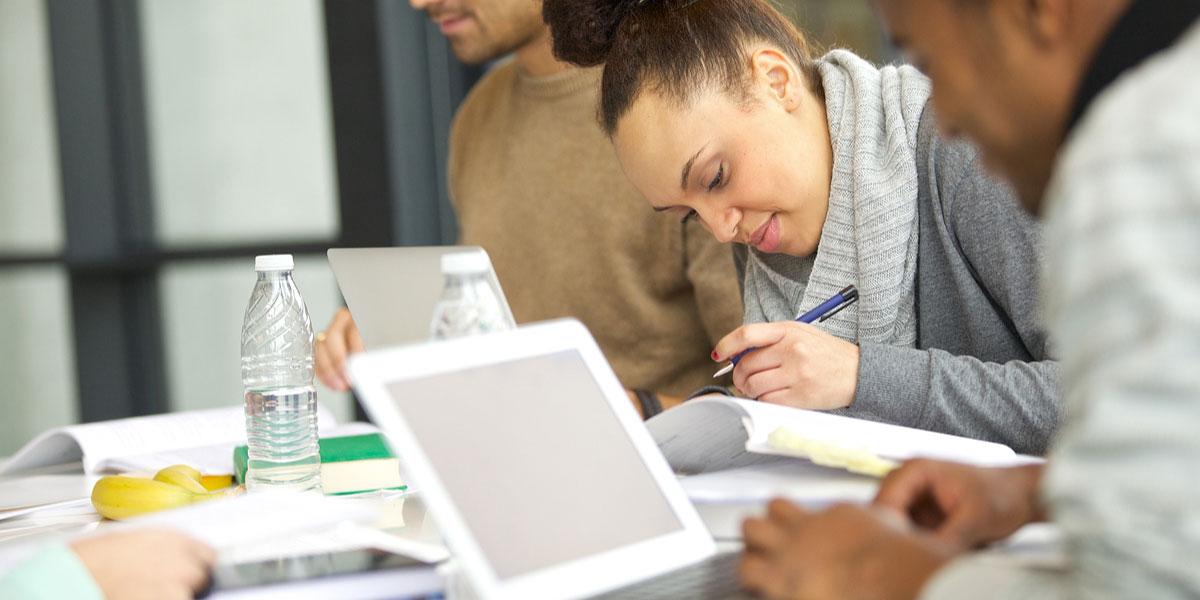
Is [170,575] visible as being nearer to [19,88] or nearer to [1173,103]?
[1173,103]

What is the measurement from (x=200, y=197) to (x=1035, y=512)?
3.48 meters

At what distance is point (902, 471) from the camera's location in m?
0.86

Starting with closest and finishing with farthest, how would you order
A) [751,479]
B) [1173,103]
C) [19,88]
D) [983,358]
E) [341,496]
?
[1173,103] → [751,479] → [341,496] → [983,358] → [19,88]

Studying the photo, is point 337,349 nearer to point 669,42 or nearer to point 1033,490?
point 669,42

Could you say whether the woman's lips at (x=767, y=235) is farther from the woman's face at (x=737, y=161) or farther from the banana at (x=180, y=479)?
the banana at (x=180, y=479)

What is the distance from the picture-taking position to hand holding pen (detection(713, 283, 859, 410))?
1.35 m

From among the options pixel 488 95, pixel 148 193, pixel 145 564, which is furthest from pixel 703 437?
pixel 148 193

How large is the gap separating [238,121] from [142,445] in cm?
230

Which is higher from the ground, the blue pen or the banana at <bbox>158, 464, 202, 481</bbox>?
the blue pen

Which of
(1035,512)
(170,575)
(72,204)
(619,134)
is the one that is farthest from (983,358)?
(72,204)

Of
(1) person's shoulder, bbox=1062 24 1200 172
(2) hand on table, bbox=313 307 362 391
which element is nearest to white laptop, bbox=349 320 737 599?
(1) person's shoulder, bbox=1062 24 1200 172

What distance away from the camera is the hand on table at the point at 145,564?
84 cm

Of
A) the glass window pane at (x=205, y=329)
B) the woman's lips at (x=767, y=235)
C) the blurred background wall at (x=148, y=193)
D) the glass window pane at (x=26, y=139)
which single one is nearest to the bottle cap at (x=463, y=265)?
the woman's lips at (x=767, y=235)

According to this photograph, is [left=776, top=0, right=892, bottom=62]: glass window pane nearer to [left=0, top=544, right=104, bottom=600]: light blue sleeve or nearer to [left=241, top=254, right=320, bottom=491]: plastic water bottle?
[left=241, top=254, right=320, bottom=491]: plastic water bottle
